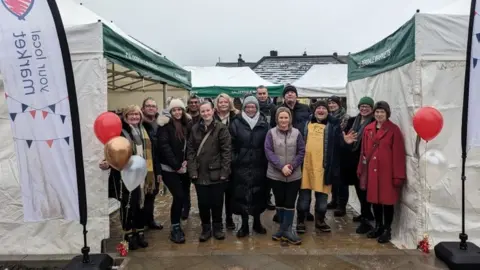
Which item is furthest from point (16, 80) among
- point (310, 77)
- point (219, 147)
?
point (310, 77)

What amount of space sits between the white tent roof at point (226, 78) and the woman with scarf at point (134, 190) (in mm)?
6985

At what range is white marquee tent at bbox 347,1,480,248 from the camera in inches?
147

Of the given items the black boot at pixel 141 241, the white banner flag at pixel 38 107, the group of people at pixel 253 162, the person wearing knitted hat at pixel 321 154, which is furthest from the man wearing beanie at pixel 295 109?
the white banner flag at pixel 38 107

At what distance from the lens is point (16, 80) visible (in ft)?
10.0

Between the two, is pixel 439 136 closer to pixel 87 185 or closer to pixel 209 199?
pixel 209 199

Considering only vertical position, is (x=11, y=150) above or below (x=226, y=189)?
above

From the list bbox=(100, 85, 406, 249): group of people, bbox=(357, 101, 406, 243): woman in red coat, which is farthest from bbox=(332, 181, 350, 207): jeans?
bbox=(357, 101, 406, 243): woman in red coat

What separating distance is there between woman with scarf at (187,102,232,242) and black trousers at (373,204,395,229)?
6.04 feet

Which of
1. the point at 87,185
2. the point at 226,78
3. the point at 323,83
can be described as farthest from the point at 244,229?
the point at 226,78

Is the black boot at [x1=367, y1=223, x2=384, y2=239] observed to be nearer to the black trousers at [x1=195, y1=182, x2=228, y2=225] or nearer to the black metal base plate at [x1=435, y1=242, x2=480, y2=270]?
the black metal base plate at [x1=435, y1=242, x2=480, y2=270]

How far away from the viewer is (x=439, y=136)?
150 inches

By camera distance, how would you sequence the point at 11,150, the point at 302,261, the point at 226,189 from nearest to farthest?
the point at 302,261 < the point at 11,150 < the point at 226,189

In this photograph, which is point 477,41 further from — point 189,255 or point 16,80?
point 16,80

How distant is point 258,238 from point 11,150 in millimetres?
2935
